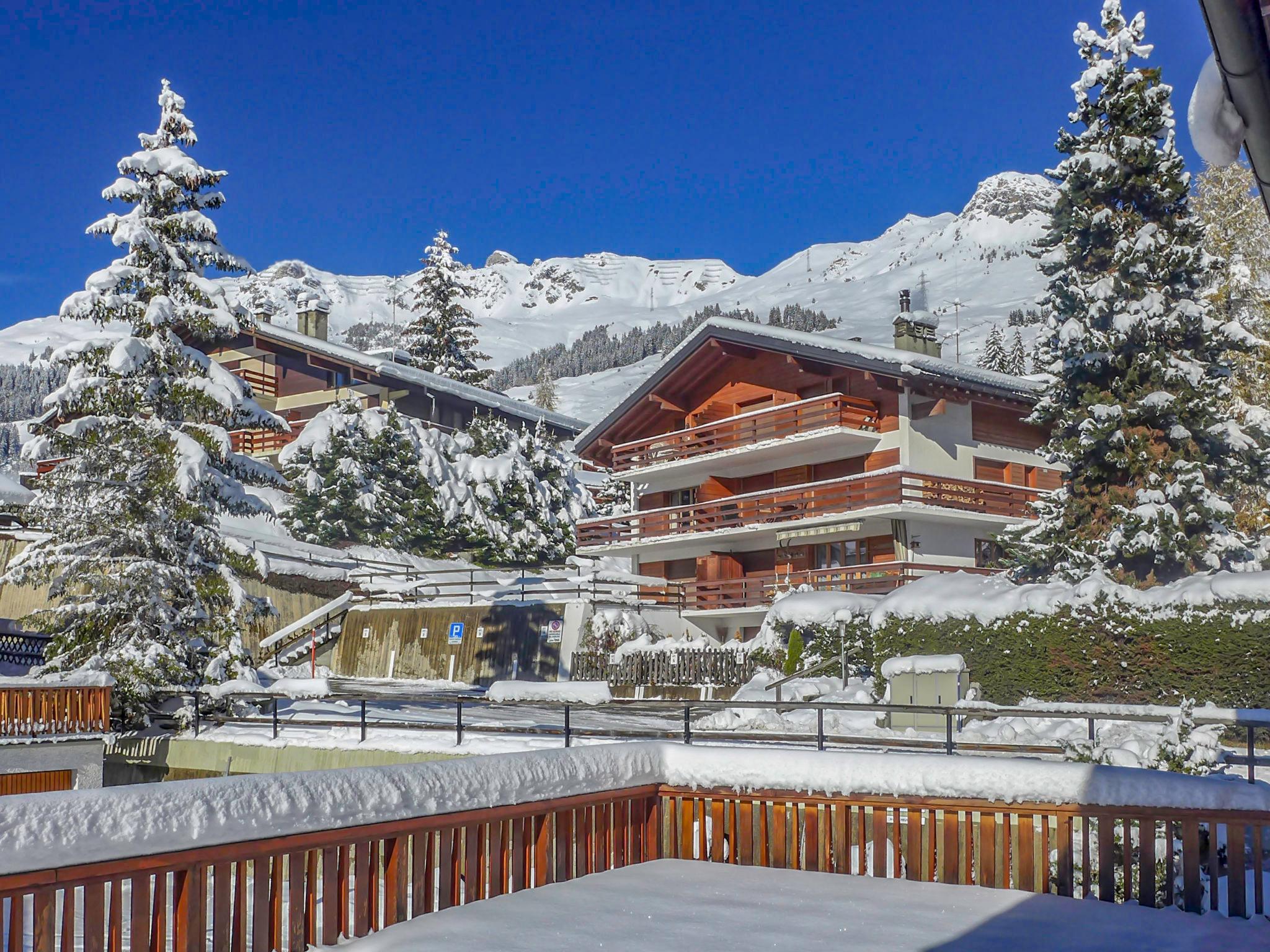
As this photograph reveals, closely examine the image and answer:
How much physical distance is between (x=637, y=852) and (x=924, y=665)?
12162 mm

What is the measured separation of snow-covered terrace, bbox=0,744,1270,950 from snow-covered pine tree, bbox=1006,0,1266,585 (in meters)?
16.8

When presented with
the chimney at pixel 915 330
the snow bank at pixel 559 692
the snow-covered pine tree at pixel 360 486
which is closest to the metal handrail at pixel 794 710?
→ the snow bank at pixel 559 692

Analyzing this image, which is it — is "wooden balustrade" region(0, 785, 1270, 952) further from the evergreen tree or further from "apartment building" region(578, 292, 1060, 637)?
the evergreen tree

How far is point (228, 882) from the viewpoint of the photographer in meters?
5.62

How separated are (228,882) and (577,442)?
36407mm

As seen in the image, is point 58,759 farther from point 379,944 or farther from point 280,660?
point 379,944

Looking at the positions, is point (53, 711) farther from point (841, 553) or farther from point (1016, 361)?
point (1016, 361)

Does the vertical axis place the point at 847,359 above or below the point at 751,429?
above

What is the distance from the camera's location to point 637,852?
8336 mm

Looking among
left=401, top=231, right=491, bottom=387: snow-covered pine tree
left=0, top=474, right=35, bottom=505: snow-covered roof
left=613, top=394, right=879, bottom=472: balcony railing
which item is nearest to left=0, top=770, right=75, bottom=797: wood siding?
left=0, top=474, right=35, bottom=505: snow-covered roof

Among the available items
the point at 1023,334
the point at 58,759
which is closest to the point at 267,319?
the point at 58,759

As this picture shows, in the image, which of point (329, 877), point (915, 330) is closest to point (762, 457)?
point (915, 330)

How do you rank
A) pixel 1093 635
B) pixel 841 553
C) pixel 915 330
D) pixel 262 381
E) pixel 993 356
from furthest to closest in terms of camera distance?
pixel 993 356, pixel 262 381, pixel 915 330, pixel 841 553, pixel 1093 635

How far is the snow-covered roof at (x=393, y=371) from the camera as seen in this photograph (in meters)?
51.0
